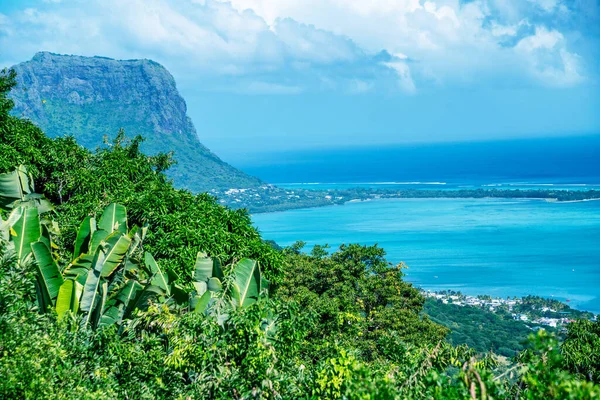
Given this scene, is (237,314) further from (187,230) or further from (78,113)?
(78,113)

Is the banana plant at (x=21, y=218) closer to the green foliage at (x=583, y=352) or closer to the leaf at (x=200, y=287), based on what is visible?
the leaf at (x=200, y=287)

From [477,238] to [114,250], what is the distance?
218 ft

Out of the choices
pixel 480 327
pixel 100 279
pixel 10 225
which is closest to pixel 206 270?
pixel 100 279

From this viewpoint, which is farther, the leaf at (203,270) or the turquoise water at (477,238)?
the turquoise water at (477,238)

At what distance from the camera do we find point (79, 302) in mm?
7586

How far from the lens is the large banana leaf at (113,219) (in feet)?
32.4

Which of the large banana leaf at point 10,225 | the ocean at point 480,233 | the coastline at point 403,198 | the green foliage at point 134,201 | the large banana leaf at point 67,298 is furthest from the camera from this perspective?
the coastline at point 403,198

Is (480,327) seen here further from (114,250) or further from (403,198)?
(403,198)

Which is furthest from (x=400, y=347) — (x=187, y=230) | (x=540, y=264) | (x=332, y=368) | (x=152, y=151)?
(x=152, y=151)

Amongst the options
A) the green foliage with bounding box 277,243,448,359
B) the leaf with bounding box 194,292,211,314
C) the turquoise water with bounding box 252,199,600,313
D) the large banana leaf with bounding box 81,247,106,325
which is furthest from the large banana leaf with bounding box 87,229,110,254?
the turquoise water with bounding box 252,199,600,313

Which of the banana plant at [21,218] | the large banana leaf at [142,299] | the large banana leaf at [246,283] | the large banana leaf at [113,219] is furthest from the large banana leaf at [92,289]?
the large banana leaf at [113,219]

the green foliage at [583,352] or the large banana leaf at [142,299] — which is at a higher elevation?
the large banana leaf at [142,299]

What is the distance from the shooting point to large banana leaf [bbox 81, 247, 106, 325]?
7.59m

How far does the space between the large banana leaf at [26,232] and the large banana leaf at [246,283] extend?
2.71m
